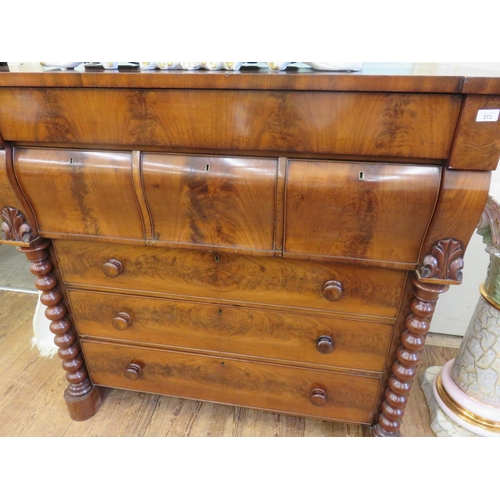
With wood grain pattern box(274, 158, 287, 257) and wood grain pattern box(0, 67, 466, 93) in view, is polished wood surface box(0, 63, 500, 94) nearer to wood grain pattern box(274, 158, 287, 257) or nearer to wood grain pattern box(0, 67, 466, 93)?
wood grain pattern box(0, 67, 466, 93)

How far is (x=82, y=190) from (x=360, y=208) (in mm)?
716

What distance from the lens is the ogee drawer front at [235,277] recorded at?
3.31ft

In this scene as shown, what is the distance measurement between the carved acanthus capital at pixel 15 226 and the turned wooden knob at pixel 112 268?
23 centimetres

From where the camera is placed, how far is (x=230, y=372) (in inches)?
49.2

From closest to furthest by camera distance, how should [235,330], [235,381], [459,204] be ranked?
[459,204] → [235,330] → [235,381]

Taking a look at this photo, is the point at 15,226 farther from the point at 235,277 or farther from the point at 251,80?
the point at 251,80

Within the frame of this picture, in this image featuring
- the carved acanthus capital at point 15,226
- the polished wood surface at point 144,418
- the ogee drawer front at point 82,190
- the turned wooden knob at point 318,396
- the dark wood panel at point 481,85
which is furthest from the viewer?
the polished wood surface at point 144,418

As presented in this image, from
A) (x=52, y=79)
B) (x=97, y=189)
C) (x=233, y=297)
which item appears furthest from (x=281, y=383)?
(x=52, y=79)

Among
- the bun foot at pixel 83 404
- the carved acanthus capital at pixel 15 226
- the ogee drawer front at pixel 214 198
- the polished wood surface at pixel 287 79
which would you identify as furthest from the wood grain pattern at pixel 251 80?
the bun foot at pixel 83 404

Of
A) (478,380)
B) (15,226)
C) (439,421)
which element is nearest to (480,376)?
(478,380)

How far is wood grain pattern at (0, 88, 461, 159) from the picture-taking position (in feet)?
2.57

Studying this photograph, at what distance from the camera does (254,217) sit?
36.6 inches

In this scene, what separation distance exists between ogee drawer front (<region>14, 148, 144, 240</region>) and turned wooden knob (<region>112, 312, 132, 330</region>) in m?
0.30

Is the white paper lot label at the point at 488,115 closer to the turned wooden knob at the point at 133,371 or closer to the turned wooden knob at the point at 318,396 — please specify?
the turned wooden knob at the point at 318,396
